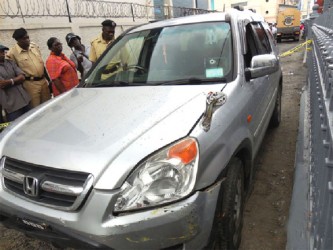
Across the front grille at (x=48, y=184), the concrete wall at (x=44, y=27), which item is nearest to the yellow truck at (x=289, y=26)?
the concrete wall at (x=44, y=27)

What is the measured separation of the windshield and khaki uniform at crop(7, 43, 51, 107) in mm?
1581

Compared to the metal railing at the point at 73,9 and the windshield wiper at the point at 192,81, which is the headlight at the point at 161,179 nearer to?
the windshield wiper at the point at 192,81

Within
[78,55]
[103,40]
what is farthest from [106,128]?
[78,55]

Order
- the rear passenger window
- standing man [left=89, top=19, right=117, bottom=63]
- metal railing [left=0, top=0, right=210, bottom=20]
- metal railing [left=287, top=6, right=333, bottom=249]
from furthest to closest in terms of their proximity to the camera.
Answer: metal railing [left=0, top=0, right=210, bottom=20]
standing man [left=89, top=19, right=117, bottom=63]
the rear passenger window
metal railing [left=287, top=6, right=333, bottom=249]

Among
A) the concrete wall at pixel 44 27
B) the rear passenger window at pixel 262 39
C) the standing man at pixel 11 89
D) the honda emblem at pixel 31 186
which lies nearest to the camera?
the honda emblem at pixel 31 186

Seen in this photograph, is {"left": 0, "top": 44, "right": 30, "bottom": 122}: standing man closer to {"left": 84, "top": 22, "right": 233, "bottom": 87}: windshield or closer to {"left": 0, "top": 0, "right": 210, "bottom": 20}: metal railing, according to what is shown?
{"left": 84, "top": 22, "right": 233, "bottom": 87}: windshield

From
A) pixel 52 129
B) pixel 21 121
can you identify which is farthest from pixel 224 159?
pixel 21 121

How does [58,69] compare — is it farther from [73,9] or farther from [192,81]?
[73,9]

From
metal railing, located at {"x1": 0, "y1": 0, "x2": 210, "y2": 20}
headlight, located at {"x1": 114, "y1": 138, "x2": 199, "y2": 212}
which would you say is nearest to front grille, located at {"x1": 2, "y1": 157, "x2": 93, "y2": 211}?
headlight, located at {"x1": 114, "y1": 138, "x2": 199, "y2": 212}

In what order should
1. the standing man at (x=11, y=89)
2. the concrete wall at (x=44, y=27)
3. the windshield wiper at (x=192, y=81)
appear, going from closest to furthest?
the windshield wiper at (x=192, y=81) → the standing man at (x=11, y=89) → the concrete wall at (x=44, y=27)

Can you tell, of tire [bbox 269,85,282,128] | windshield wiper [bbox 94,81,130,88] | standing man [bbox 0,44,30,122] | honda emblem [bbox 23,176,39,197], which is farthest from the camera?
tire [bbox 269,85,282,128]

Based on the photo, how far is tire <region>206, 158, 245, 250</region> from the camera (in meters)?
1.92

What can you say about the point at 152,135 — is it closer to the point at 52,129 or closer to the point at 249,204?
the point at 52,129

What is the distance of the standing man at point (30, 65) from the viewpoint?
4.28 m
